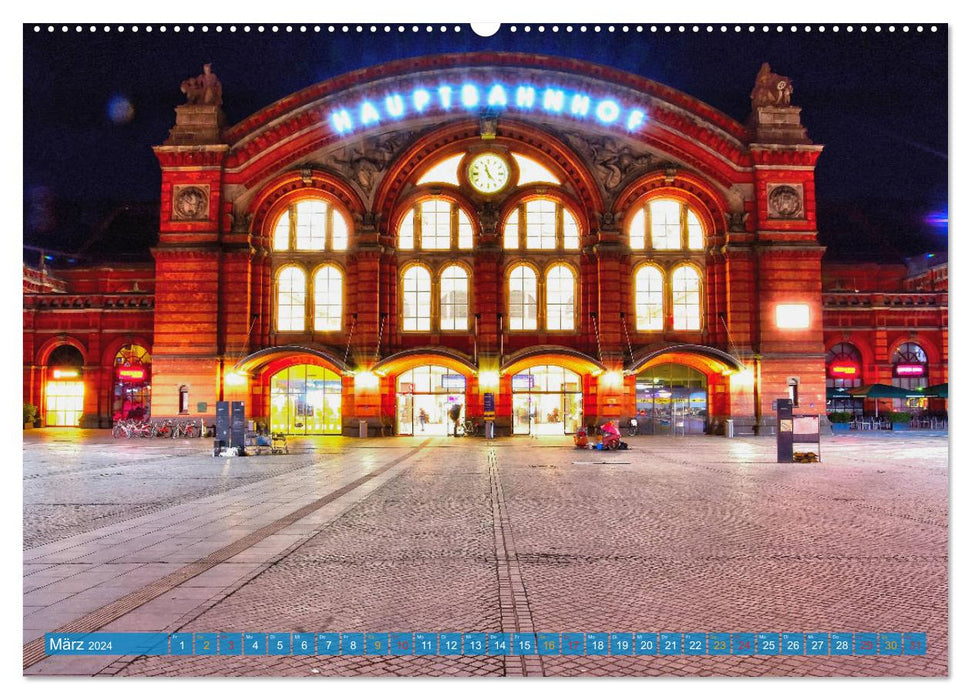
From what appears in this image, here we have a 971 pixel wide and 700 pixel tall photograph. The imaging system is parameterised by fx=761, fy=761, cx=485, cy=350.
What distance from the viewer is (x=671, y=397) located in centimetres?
4347

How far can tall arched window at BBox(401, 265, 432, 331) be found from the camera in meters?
42.7

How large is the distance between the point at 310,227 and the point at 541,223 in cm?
1306

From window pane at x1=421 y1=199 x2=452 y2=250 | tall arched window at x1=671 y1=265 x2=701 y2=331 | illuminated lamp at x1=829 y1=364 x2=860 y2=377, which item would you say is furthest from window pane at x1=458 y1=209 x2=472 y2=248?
illuminated lamp at x1=829 y1=364 x2=860 y2=377

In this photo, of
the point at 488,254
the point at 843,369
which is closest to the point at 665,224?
the point at 488,254

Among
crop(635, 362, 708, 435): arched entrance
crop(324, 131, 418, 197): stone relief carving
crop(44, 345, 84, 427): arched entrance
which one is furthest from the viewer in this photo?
crop(44, 345, 84, 427): arched entrance

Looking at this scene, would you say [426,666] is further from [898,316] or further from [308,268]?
[898,316]

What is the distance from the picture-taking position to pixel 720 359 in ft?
132

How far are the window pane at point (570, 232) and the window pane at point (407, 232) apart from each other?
8.55m

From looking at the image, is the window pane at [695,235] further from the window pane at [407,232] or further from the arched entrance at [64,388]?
the arched entrance at [64,388]

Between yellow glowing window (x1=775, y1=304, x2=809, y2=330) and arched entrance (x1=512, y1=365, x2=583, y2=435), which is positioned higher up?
yellow glowing window (x1=775, y1=304, x2=809, y2=330)

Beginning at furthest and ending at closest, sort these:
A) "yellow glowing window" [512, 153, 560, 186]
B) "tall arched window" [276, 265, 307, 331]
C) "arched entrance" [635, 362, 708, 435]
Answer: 1. "arched entrance" [635, 362, 708, 435]
2. "tall arched window" [276, 265, 307, 331]
3. "yellow glowing window" [512, 153, 560, 186]

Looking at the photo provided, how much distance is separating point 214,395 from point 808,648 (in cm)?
4038

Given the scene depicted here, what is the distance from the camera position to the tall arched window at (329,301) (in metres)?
42.6

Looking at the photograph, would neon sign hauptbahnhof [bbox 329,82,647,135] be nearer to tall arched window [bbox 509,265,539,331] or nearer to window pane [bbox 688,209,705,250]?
window pane [bbox 688,209,705,250]
